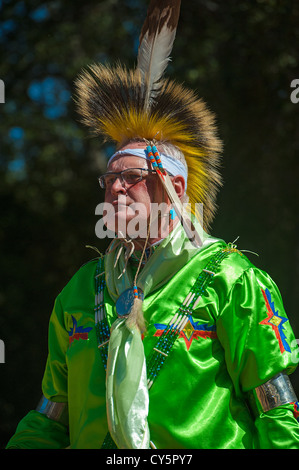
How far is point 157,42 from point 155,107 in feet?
0.96

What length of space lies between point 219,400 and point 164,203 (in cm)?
76

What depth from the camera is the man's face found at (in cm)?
230

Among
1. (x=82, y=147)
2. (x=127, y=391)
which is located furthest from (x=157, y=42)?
(x=82, y=147)

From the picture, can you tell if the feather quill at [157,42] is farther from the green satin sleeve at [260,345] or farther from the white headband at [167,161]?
the green satin sleeve at [260,345]

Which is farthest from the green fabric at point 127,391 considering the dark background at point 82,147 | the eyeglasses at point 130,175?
the dark background at point 82,147

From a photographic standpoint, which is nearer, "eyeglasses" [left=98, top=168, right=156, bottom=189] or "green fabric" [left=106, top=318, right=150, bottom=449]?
"green fabric" [left=106, top=318, right=150, bottom=449]

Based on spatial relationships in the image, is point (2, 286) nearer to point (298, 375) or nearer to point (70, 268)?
point (70, 268)

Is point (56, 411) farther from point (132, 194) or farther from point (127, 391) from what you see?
point (132, 194)

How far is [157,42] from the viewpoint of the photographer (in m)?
2.54

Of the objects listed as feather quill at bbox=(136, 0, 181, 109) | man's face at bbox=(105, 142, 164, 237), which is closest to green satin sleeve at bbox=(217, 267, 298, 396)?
man's face at bbox=(105, 142, 164, 237)

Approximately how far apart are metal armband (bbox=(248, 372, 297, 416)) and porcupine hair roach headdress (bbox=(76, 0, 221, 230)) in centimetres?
85

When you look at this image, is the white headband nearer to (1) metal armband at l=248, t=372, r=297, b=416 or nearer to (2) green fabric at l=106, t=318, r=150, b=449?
(2) green fabric at l=106, t=318, r=150, b=449

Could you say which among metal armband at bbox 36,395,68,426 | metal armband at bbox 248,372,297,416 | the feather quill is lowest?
metal armband at bbox 36,395,68,426

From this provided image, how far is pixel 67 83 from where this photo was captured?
564 cm
